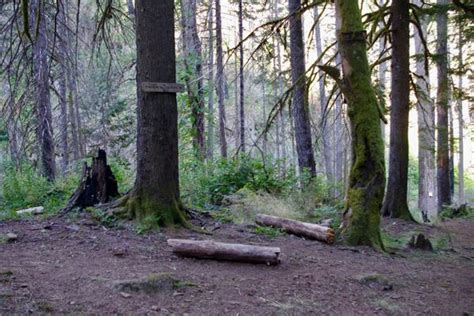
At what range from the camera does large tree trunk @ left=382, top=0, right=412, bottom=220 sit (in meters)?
8.55

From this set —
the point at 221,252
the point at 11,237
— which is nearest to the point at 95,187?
the point at 11,237

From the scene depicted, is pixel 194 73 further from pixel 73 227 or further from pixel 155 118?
pixel 73 227

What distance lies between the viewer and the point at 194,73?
1247 centimetres

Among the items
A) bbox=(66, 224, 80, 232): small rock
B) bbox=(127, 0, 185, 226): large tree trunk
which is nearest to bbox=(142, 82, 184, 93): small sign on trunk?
bbox=(127, 0, 185, 226): large tree trunk

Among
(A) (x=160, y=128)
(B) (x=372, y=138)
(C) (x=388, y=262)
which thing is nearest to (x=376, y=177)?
(B) (x=372, y=138)

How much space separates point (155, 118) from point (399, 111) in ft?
17.1

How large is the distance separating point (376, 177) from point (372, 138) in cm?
54

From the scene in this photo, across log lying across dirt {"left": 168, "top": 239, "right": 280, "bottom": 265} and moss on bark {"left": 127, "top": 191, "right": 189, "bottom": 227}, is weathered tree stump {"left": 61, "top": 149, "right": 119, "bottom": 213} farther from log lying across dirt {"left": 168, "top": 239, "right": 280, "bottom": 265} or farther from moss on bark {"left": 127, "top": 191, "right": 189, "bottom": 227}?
log lying across dirt {"left": 168, "top": 239, "right": 280, "bottom": 265}

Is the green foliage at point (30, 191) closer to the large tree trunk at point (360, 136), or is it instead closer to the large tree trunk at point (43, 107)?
the large tree trunk at point (43, 107)

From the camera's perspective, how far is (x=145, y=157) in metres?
5.55

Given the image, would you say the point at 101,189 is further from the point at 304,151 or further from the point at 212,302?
the point at 304,151

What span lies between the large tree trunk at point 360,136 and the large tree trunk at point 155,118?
2.37 meters

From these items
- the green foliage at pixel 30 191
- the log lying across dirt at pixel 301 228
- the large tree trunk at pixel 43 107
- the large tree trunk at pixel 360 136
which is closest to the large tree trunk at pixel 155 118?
the log lying across dirt at pixel 301 228

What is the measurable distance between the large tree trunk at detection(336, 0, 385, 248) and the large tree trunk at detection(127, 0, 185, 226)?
2.37m
